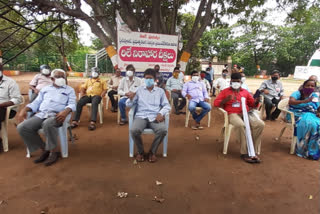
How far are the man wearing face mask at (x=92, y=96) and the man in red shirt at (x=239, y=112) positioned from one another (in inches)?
106

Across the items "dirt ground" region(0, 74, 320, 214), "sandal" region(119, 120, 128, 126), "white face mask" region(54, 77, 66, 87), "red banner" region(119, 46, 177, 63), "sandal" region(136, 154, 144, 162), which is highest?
"red banner" region(119, 46, 177, 63)

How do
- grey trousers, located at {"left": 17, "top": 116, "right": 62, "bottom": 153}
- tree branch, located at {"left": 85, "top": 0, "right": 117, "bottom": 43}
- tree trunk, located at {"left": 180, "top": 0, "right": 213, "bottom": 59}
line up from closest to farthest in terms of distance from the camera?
grey trousers, located at {"left": 17, "top": 116, "right": 62, "bottom": 153}, tree branch, located at {"left": 85, "top": 0, "right": 117, "bottom": 43}, tree trunk, located at {"left": 180, "top": 0, "right": 213, "bottom": 59}

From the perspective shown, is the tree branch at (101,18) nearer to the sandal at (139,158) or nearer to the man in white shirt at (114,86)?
the man in white shirt at (114,86)

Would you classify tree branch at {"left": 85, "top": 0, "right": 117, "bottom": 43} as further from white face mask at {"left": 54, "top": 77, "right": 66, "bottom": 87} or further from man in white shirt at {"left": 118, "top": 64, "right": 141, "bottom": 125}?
white face mask at {"left": 54, "top": 77, "right": 66, "bottom": 87}

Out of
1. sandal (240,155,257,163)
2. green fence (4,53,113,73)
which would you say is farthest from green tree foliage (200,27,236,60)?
sandal (240,155,257,163)

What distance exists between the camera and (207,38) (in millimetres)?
25797

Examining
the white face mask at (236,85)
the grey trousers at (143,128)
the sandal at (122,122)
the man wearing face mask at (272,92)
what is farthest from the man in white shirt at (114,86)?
the man wearing face mask at (272,92)

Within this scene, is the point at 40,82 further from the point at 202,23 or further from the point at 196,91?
the point at 202,23

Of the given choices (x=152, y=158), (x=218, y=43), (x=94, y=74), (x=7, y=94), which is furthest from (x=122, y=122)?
(x=218, y=43)

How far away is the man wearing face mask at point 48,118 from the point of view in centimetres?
281

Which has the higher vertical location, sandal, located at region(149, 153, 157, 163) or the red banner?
the red banner

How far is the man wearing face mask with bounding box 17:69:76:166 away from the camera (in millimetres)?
2814

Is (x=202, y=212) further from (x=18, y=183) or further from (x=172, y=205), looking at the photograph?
(x=18, y=183)

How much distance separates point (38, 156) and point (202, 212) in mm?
2581
